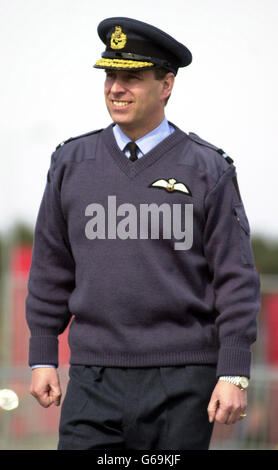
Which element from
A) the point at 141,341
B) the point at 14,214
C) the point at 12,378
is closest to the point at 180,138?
the point at 141,341

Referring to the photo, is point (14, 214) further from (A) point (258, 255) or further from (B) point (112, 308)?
(A) point (258, 255)

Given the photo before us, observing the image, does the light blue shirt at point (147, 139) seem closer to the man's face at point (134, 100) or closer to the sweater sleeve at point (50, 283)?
the man's face at point (134, 100)

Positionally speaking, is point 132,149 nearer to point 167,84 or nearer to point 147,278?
point 167,84

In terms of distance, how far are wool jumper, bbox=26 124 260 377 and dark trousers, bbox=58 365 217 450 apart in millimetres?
59

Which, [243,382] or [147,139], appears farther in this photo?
[147,139]

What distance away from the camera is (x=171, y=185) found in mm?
4566

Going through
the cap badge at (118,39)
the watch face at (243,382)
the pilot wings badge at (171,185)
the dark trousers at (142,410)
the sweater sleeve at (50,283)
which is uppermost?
the cap badge at (118,39)

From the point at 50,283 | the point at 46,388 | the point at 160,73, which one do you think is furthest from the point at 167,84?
the point at 46,388

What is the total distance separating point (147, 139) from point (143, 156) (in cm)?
10

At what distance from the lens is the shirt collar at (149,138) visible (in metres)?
4.68

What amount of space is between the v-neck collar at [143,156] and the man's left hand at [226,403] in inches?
38.6

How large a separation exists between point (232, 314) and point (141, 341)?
0.40 metres

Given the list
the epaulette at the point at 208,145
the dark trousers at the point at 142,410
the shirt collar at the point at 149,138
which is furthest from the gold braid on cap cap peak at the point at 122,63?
the dark trousers at the point at 142,410

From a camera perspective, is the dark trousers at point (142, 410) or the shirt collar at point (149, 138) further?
the shirt collar at point (149, 138)
